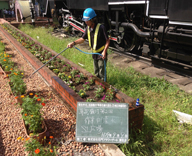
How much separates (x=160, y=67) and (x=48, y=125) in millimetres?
3917

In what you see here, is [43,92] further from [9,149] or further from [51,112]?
[9,149]

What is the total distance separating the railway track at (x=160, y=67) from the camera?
4498 millimetres

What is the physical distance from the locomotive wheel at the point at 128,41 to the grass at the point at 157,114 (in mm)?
1675

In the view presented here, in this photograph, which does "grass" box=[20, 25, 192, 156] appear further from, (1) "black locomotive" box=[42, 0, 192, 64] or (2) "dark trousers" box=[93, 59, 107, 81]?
(1) "black locomotive" box=[42, 0, 192, 64]

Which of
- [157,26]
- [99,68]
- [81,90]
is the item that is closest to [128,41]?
[157,26]

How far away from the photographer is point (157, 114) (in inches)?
133

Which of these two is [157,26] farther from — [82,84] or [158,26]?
[82,84]

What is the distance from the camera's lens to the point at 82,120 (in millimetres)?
2531

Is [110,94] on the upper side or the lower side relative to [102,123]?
upper

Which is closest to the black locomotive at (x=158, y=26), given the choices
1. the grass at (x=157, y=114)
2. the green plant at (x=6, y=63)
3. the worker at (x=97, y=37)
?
the grass at (x=157, y=114)

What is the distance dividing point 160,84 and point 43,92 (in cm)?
289

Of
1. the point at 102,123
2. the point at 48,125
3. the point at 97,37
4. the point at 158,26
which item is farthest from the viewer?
the point at 158,26

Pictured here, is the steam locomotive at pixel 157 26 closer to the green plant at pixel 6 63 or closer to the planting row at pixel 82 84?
the planting row at pixel 82 84

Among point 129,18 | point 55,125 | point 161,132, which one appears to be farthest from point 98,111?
point 129,18
